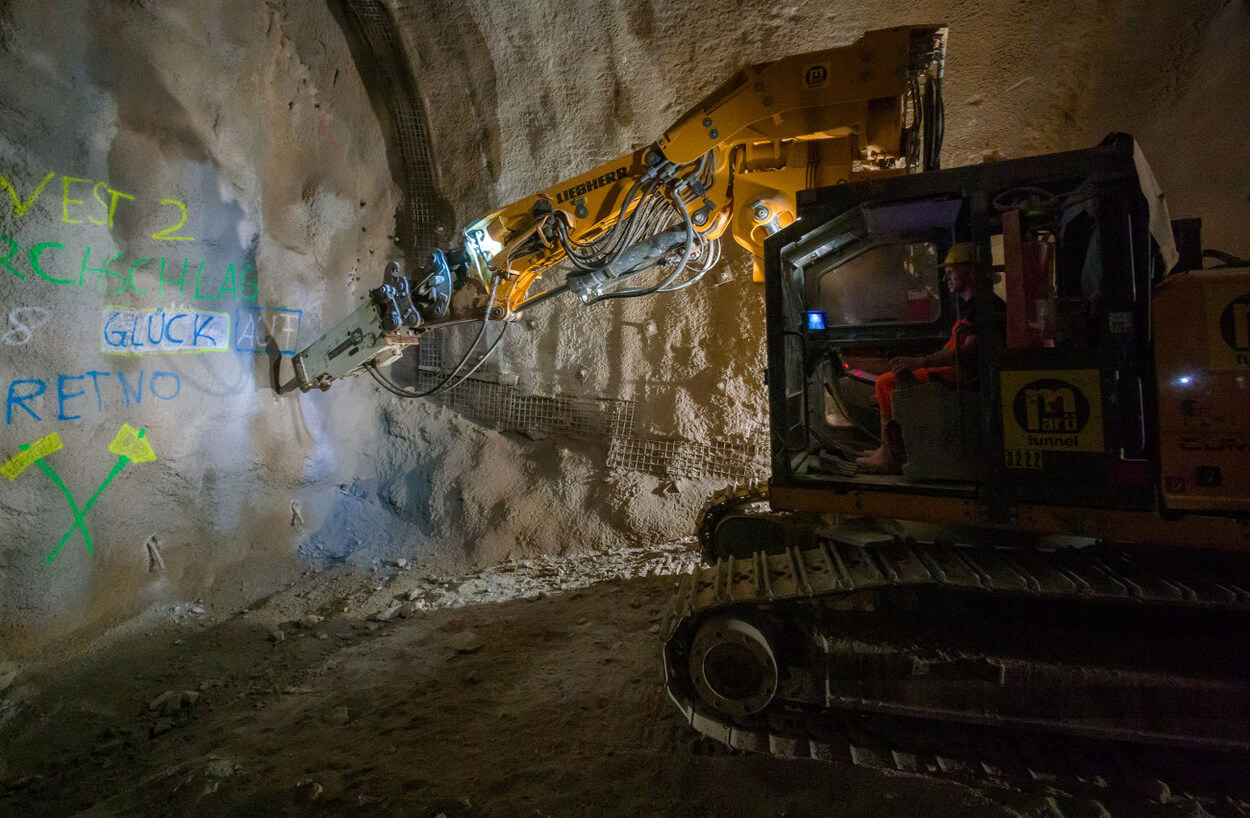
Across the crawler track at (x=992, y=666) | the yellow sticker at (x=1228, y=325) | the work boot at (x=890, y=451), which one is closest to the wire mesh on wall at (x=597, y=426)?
the work boot at (x=890, y=451)

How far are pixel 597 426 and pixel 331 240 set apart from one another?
10.2 ft

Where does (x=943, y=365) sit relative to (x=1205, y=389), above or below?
→ above

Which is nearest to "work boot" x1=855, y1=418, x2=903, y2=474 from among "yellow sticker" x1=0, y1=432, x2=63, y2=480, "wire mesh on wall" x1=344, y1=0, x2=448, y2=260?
"yellow sticker" x1=0, y1=432, x2=63, y2=480

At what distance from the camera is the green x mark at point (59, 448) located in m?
3.63

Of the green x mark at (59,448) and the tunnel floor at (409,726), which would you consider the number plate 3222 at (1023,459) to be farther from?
the green x mark at (59,448)

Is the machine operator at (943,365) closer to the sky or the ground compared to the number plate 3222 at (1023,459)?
closer to the sky

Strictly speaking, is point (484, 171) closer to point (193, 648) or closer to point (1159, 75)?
point (193, 648)

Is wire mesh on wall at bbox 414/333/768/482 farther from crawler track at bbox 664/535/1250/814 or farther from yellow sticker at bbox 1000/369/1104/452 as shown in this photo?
yellow sticker at bbox 1000/369/1104/452

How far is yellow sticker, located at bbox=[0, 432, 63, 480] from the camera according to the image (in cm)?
358

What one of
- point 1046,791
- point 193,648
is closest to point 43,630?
point 193,648

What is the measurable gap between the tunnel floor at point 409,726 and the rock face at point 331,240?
73cm

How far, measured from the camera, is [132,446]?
13.6 ft

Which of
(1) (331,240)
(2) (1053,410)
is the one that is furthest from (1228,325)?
(1) (331,240)

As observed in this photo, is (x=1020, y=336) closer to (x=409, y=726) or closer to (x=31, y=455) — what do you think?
(x=409, y=726)
